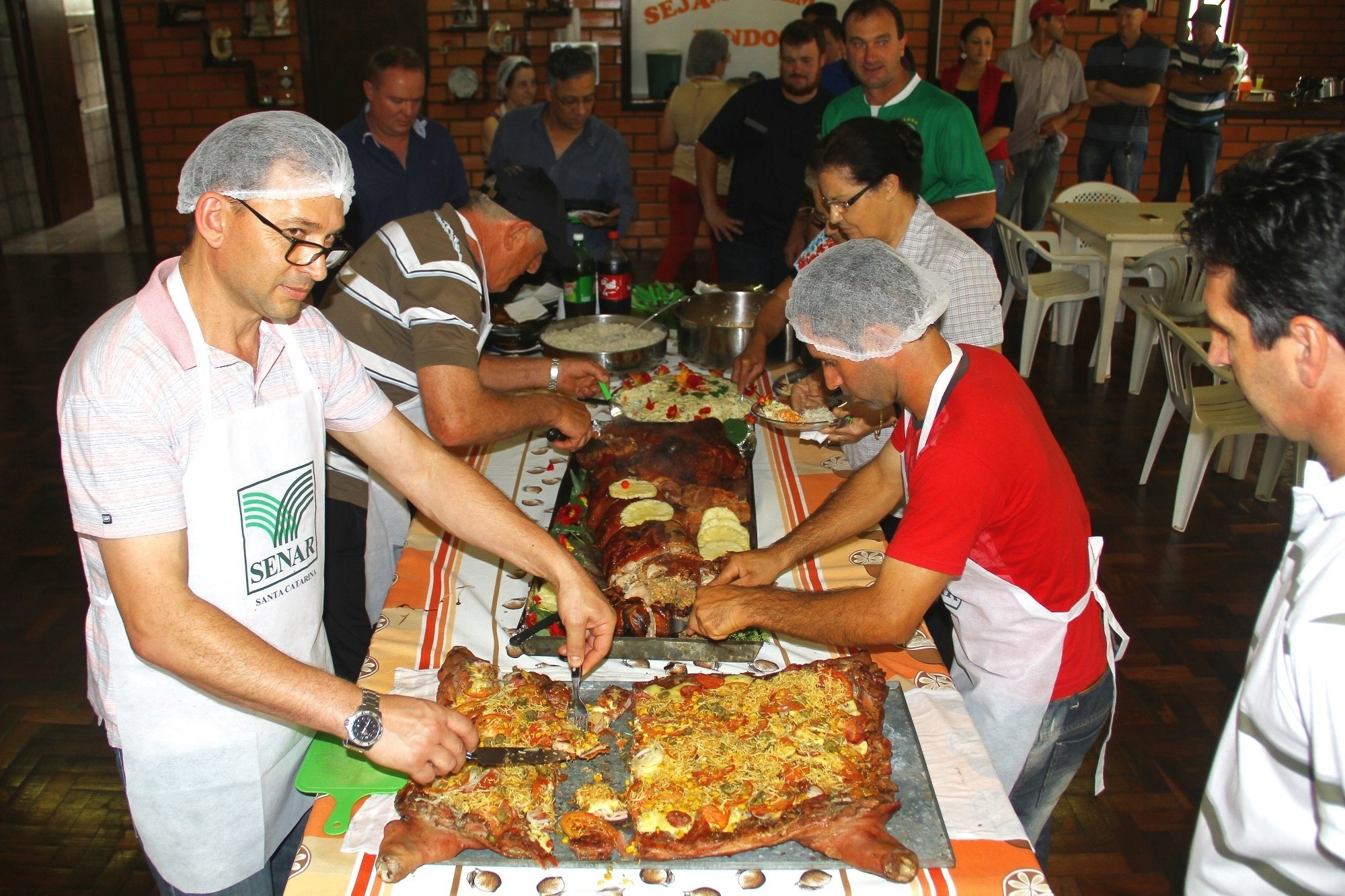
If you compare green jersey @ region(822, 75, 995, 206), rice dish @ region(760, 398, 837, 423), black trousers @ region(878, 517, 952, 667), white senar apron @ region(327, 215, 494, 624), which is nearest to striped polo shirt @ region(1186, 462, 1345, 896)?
black trousers @ region(878, 517, 952, 667)

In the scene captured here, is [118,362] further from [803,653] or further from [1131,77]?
[1131,77]

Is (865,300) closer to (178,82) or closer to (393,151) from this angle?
(393,151)

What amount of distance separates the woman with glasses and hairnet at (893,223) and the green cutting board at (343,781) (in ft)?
5.80

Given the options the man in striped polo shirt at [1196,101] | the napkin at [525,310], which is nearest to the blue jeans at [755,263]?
the napkin at [525,310]

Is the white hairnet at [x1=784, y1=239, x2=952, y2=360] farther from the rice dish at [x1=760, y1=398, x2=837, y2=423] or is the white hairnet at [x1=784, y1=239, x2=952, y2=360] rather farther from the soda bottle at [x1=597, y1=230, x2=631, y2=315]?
the soda bottle at [x1=597, y1=230, x2=631, y2=315]

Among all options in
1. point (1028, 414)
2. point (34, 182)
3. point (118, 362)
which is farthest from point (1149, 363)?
point (34, 182)

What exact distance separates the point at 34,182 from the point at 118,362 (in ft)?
34.5

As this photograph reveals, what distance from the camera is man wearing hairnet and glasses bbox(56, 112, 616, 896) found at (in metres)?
1.61

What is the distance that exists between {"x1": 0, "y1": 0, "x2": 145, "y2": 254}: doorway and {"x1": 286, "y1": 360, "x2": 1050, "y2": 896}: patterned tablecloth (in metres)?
8.32

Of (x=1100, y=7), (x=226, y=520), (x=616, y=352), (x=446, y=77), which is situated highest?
(x=1100, y=7)

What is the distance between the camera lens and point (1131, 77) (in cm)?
817

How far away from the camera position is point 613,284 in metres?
4.13

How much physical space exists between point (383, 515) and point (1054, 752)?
1954 mm


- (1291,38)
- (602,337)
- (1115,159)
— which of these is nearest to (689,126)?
(602,337)
